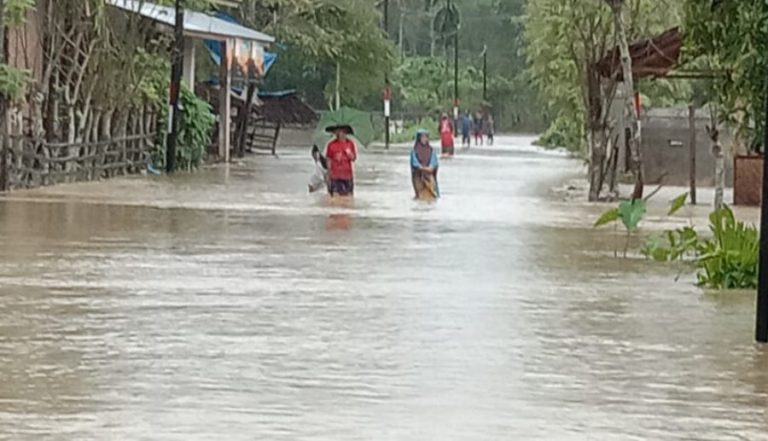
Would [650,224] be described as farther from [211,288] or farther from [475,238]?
[211,288]

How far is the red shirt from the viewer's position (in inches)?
1123

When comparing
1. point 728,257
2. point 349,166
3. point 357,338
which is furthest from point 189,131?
point 357,338

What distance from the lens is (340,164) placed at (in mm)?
28453

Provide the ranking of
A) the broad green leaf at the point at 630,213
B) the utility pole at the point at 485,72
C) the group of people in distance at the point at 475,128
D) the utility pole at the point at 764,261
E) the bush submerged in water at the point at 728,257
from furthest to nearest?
the utility pole at the point at 485,72, the group of people in distance at the point at 475,128, the broad green leaf at the point at 630,213, the bush submerged in water at the point at 728,257, the utility pole at the point at 764,261

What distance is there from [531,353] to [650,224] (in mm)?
13215

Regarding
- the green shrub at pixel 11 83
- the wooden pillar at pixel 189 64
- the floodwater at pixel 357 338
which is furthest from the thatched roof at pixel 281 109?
the floodwater at pixel 357 338

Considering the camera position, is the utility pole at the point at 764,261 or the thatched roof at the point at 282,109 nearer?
the utility pole at the point at 764,261

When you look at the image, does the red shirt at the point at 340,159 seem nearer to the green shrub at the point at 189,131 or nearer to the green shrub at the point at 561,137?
the green shrub at the point at 189,131

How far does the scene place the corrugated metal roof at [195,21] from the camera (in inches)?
1377

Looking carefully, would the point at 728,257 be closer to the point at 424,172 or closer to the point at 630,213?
the point at 630,213

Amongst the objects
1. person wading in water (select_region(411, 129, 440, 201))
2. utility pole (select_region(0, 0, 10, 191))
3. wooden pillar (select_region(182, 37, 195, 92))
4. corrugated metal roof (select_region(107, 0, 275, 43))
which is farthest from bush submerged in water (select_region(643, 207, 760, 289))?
wooden pillar (select_region(182, 37, 195, 92))

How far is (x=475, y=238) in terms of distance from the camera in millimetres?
19812

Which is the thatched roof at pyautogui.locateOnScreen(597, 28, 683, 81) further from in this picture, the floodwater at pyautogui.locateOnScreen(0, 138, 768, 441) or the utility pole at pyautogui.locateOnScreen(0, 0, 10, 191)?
the utility pole at pyautogui.locateOnScreen(0, 0, 10, 191)

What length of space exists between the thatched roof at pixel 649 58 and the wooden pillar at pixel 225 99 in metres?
17.1
